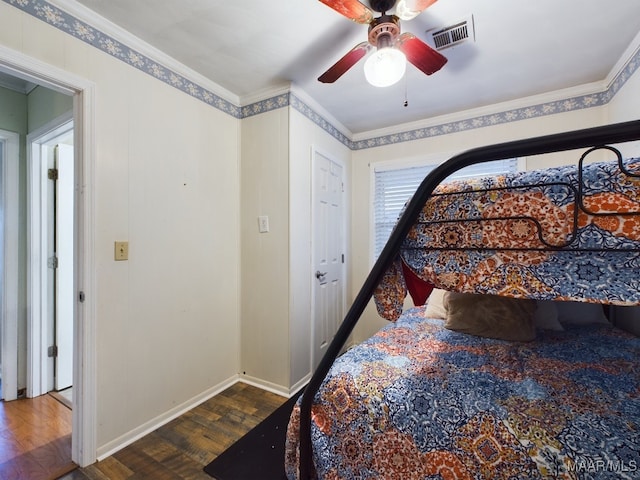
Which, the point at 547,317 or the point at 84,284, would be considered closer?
the point at 84,284

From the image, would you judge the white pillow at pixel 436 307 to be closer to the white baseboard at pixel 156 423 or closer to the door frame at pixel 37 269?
the white baseboard at pixel 156 423

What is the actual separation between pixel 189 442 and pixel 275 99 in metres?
2.37

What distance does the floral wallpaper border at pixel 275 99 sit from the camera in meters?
1.35

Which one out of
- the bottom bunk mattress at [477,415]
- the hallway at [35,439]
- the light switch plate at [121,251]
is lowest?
the hallway at [35,439]

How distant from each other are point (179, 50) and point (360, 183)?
1984 millimetres

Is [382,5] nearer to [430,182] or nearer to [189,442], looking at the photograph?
[430,182]

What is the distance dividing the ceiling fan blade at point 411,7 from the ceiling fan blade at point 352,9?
0.43ft

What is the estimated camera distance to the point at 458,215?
81 centimetres

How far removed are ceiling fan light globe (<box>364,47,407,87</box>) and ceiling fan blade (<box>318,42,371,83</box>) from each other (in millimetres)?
125

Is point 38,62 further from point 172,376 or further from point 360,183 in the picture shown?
point 360,183

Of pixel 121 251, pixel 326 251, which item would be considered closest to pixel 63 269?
pixel 121 251

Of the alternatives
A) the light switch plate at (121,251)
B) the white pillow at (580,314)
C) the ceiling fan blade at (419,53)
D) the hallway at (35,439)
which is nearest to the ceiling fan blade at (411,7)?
the ceiling fan blade at (419,53)

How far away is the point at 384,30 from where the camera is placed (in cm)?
128

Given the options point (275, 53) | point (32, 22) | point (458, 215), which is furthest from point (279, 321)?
point (32, 22)
